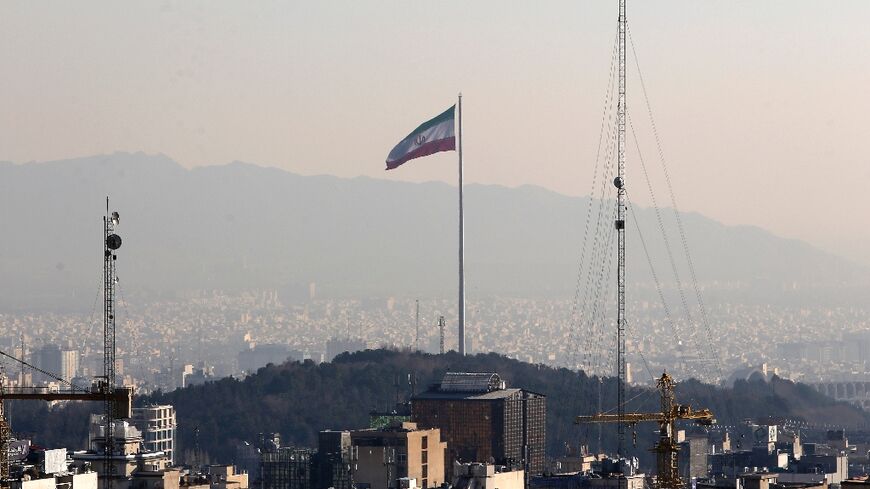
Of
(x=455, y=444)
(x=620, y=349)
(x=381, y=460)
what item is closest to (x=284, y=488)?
(x=381, y=460)

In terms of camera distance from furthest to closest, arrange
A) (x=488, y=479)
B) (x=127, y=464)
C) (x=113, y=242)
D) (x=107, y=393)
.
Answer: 1. (x=488, y=479)
2. (x=127, y=464)
3. (x=113, y=242)
4. (x=107, y=393)

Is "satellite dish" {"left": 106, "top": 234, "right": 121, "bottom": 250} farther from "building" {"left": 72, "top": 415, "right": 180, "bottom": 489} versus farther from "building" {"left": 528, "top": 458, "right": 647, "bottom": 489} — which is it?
"building" {"left": 528, "top": 458, "right": 647, "bottom": 489}

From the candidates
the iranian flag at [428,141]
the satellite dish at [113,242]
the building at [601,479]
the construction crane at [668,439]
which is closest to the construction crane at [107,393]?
the satellite dish at [113,242]

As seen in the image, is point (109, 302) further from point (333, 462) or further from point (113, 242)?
point (333, 462)

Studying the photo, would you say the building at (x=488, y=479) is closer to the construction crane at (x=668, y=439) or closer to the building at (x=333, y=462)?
the building at (x=333, y=462)

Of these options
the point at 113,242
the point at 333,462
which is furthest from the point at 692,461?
the point at 113,242

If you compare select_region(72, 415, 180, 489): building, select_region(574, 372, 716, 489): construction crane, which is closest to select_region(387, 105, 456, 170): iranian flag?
select_region(72, 415, 180, 489): building
